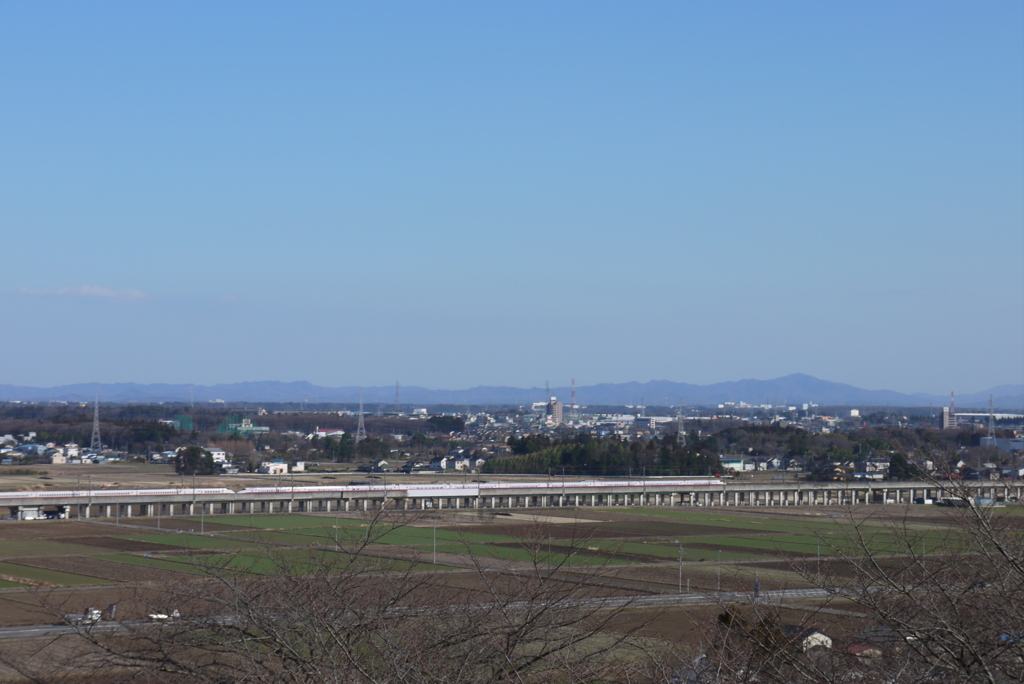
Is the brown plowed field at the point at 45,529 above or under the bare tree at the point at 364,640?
under

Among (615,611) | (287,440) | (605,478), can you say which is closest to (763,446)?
(605,478)

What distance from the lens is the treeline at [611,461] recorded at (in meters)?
90.1

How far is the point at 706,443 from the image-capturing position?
355ft

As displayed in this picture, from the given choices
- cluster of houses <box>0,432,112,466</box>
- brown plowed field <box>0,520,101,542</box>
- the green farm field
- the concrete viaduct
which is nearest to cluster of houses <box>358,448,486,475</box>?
the concrete viaduct

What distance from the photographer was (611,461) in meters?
92.6

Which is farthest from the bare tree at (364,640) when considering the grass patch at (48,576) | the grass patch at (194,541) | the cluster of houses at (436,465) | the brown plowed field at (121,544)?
the cluster of houses at (436,465)

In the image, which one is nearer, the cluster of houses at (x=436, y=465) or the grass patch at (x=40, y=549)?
the grass patch at (x=40, y=549)

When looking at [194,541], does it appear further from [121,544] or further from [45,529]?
[45,529]

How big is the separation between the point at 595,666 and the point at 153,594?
18070 millimetres

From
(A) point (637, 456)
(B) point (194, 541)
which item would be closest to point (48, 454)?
(A) point (637, 456)

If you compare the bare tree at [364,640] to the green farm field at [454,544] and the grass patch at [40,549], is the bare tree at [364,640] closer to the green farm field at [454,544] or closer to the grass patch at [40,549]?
the green farm field at [454,544]

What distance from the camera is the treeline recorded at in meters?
A: 90.1

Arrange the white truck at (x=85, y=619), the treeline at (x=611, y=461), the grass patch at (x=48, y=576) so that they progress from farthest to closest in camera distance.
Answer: the treeline at (x=611, y=461)
the grass patch at (x=48, y=576)
the white truck at (x=85, y=619)

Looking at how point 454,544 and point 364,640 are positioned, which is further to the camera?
point 454,544
